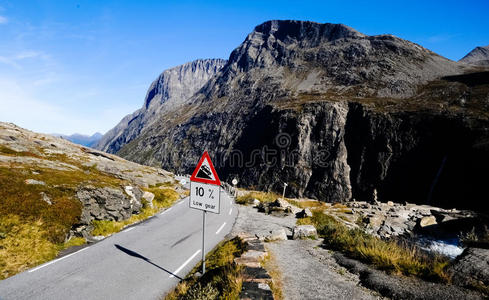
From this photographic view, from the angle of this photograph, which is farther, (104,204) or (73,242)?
(104,204)

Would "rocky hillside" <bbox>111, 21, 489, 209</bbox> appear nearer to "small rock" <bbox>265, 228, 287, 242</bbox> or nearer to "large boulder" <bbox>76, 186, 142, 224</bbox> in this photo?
"small rock" <bbox>265, 228, 287, 242</bbox>

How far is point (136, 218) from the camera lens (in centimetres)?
1517

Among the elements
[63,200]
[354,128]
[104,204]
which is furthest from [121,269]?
[354,128]

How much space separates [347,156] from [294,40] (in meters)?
127

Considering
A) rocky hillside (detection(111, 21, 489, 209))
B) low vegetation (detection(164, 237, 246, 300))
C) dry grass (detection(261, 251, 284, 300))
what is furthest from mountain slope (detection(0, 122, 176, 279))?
rocky hillside (detection(111, 21, 489, 209))

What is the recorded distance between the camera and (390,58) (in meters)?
113

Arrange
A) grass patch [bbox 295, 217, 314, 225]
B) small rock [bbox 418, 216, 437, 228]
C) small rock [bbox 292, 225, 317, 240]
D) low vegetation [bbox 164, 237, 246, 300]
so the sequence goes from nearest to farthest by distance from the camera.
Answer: low vegetation [bbox 164, 237, 246, 300] → small rock [bbox 292, 225, 317, 240] → small rock [bbox 418, 216, 437, 228] → grass patch [bbox 295, 217, 314, 225]

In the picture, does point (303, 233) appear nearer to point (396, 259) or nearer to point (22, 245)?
point (396, 259)

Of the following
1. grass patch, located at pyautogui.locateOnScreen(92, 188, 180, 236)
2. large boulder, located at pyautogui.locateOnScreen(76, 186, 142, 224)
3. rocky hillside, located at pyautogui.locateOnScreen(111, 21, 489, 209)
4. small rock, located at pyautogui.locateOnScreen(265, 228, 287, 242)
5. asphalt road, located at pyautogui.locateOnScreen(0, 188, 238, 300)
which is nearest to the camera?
asphalt road, located at pyautogui.locateOnScreen(0, 188, 238, 300)

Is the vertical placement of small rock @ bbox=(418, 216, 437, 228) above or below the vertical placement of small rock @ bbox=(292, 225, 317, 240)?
below

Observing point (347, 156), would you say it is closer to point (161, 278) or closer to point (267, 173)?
point (267, 173)

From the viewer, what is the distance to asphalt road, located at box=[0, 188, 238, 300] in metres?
6.78

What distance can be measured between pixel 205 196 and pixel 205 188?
25cm

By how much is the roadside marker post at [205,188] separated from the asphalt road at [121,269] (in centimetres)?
185
